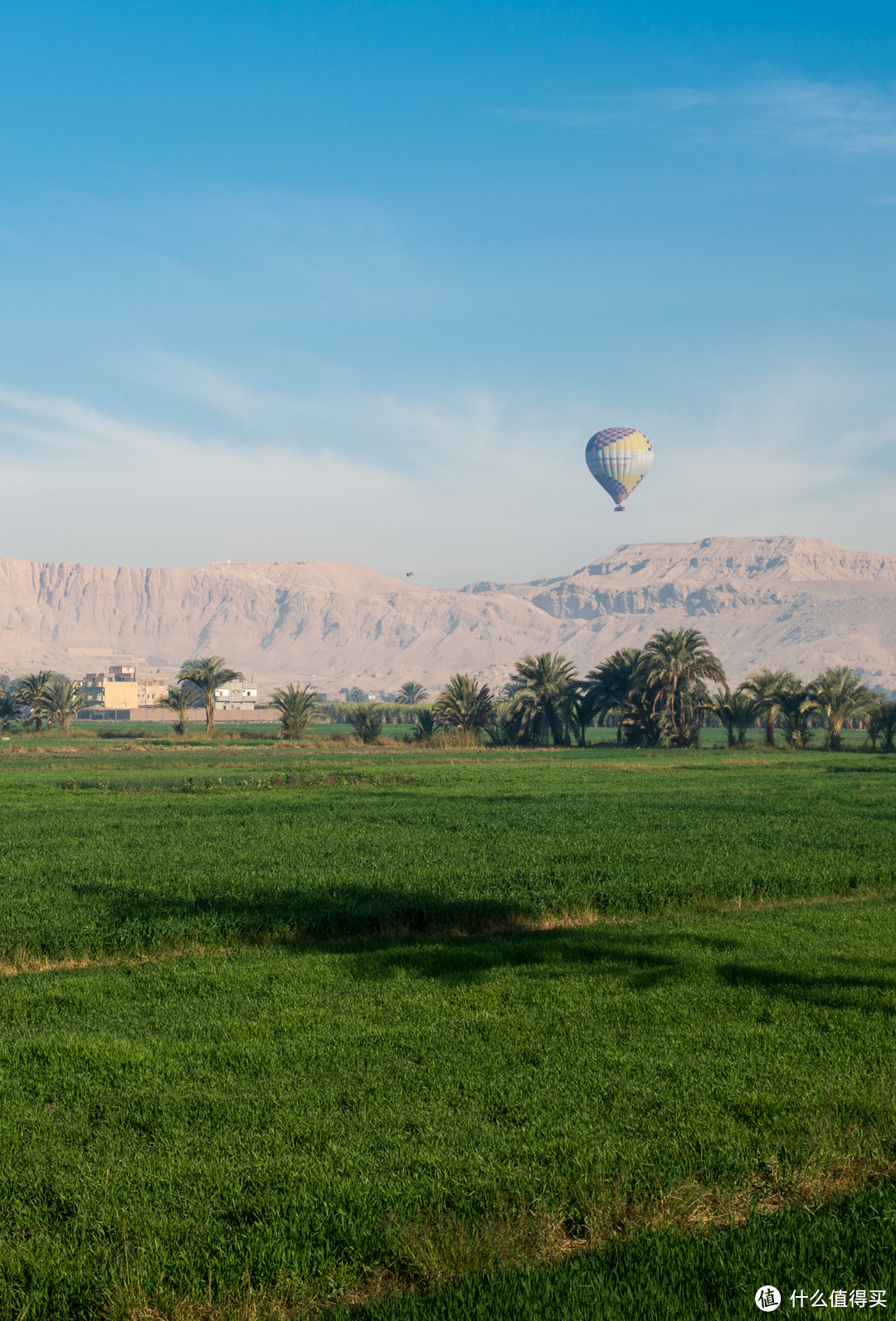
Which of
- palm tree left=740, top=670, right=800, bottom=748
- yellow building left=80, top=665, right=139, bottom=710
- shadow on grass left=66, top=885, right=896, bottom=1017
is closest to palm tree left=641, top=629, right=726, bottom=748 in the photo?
palm tree left=740, top=670, right=800, bottom=748

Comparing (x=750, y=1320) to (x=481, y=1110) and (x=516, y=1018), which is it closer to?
(x=481, y=1110)

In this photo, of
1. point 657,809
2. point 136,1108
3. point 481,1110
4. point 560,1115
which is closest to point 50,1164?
point 136,1108

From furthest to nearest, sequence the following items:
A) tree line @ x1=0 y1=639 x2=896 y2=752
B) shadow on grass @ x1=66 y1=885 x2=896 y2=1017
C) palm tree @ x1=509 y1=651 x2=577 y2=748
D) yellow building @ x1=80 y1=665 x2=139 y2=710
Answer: yellow building @ x1=80 y1=665 x2=139 y2=710, palm tree @ x1=509 y1=651 x2=577 y2=748, tree line @ x1=0 y1=639 x2=896 y2=752, shadow on grass @ x1=66 y1=885 x2=896 y2=1017

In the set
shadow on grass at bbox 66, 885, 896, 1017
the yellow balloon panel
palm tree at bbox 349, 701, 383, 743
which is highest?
the yellow balloon panel

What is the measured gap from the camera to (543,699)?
291 ft

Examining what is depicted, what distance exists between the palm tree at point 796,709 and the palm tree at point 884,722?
16.0 feet

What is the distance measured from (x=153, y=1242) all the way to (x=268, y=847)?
18.0m

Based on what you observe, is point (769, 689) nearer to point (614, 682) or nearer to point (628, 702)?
point (628, 702)

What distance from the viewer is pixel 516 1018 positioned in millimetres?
10570

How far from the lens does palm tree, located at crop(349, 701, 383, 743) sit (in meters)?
85.2

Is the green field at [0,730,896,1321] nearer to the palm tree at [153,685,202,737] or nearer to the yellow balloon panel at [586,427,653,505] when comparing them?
the palm tree at [153,685,202,737]

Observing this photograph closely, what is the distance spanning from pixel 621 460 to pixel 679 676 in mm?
70356

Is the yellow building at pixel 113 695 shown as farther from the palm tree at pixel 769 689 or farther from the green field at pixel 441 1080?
the green field at pixel 441 1080

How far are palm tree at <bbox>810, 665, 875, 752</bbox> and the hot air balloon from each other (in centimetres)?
6941
